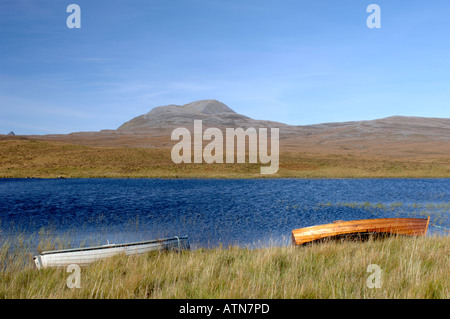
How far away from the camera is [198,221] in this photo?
69.8 ft

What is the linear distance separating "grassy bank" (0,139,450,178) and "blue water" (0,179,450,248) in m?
15.5

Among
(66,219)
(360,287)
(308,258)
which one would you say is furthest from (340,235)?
(66,219)

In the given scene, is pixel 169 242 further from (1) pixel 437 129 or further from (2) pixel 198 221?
(1) pixel 437 129

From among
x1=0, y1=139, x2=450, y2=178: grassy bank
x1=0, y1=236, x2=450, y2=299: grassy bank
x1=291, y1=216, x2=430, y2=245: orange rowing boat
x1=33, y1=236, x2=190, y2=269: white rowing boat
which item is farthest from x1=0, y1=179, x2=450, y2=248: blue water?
x1=0, y1=139, x2=450, y2=178: grassy bank

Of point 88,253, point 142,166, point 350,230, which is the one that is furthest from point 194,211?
point 142,166

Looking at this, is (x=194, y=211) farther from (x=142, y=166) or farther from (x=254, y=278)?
(x=142, y=166)

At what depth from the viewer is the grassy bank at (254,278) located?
704cm

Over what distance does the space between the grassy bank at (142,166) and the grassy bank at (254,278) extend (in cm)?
4437

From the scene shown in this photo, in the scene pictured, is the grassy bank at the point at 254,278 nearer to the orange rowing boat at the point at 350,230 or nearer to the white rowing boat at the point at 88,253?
the white rowing boat at the point at 88,253

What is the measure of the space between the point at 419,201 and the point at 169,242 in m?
27.4

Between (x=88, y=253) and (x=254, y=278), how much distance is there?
5.61 metres

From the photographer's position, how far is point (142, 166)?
202ft

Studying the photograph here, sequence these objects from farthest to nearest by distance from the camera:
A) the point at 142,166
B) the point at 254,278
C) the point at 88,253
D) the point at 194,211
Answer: the point at 142,166 < the point at 194,211 < the point at 88,253 < the point at 254,278

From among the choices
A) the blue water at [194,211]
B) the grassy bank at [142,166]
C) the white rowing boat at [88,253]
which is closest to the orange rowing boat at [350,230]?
the blue water at [194,211]
